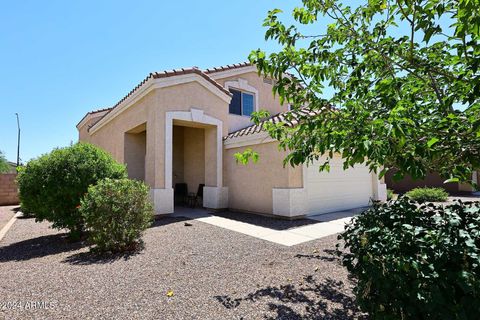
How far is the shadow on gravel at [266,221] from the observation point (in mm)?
8703

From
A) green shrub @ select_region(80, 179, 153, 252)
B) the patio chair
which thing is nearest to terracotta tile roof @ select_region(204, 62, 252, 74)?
the patio chair

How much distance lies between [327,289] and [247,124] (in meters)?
11.2

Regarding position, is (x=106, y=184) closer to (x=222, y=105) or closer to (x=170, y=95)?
(x=170, y=95)

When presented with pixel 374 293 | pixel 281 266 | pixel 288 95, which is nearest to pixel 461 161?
pixel 374 293

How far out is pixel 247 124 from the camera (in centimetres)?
1454

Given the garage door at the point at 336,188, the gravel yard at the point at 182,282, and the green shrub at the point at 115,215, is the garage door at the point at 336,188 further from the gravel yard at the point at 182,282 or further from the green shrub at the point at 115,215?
the green shrub at the point at 115,215

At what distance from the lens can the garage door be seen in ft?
35.2

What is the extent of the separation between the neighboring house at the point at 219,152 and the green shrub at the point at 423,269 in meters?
6.77

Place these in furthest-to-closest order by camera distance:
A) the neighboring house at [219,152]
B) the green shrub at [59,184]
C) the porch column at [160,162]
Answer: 1. the porch column at [160,162]
2. the neighboring house at [219,152]
3. the green shrub at [59,184]

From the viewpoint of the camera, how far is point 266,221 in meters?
9.54

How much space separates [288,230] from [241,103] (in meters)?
8.68

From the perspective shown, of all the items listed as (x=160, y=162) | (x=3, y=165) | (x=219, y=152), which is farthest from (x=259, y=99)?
(x=3, y=165)

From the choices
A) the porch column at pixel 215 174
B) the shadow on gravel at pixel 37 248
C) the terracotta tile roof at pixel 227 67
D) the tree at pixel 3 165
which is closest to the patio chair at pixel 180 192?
the porch column at pixel 215 174

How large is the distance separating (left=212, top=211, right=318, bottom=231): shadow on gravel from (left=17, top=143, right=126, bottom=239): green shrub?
5076 millimetres
